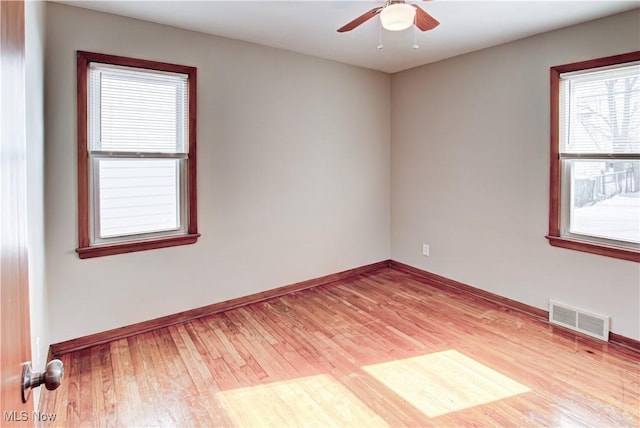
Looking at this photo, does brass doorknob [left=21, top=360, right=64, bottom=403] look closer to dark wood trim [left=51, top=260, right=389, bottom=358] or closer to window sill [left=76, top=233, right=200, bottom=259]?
window sill [left=76, top=233, right=200, bottom=259]

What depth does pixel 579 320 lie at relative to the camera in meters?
3.16

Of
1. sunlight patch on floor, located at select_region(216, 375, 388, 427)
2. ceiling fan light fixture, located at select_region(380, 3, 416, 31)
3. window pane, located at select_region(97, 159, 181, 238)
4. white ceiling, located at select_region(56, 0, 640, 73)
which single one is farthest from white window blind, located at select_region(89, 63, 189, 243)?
ceiling fan light fixture, located at select_region(380, 3, 416, 31)

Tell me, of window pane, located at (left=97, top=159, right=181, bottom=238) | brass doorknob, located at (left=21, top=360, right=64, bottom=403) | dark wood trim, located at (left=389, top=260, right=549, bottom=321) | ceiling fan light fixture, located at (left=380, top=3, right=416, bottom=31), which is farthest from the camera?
dark wood trim, located at (left=389, top=260, right=549, bottom=321)

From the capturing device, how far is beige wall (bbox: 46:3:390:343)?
109 inches

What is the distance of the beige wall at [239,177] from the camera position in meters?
2.77

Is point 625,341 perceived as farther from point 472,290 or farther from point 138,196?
point 138,196

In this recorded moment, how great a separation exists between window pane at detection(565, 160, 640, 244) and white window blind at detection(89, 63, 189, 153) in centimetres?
340

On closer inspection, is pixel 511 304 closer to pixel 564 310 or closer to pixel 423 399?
pixel 564 310

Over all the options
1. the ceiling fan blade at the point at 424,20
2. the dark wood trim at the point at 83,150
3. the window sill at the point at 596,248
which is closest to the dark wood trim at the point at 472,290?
the window sill at the point at 596,248

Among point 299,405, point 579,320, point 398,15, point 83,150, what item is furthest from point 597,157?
point 83,150

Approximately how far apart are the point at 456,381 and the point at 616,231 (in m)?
1.82

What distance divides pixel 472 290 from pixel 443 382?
1.81 m

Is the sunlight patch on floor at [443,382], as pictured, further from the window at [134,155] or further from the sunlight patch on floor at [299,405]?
the window at [134,155]

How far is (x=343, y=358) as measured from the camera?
2.78 meters
